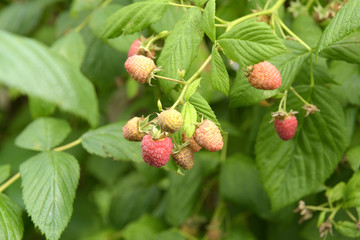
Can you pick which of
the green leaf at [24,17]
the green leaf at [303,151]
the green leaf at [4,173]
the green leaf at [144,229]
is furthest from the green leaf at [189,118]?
the green leaf at [24,17]

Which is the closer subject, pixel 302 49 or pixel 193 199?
pixel 302 49

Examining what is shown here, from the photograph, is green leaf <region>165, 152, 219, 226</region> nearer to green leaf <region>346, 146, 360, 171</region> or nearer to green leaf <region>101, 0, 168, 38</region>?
green leaf <region>346, 146, 360, 171</region>

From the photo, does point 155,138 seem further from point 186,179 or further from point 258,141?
point 186,179

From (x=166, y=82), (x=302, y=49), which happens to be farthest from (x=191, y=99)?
(x=302, y=49)

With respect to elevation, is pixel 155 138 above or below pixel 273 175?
above

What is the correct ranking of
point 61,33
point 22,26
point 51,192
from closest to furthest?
point 51,192, point 61,33, point 22,26

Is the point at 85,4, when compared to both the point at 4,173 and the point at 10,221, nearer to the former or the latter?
the point at 4,173
